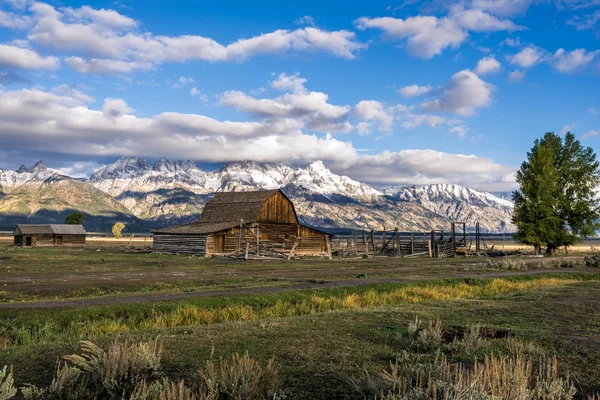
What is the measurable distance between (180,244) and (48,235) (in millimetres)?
50407

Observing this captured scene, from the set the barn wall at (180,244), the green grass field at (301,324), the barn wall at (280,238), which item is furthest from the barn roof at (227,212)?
the green grass field at (301,324)

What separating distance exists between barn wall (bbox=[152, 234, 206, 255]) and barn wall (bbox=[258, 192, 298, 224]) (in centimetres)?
893

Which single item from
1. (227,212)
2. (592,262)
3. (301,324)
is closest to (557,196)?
(592,262)

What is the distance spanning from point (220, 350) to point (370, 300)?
42.8ft

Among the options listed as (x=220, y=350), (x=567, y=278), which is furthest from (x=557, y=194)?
(x=220, y=350)

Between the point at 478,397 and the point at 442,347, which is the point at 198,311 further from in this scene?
the point at 478,397

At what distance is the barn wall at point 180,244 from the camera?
5538 cm

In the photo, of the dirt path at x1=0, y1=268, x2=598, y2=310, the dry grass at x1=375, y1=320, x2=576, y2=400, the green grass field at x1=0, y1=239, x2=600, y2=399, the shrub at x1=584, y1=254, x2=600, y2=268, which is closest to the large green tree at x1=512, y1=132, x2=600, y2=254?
the shrub at x1=584, y1=254, x2=600, y2=268

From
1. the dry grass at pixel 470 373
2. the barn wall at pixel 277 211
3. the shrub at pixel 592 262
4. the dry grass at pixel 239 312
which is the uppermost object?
the barn wall at pixel 277 211

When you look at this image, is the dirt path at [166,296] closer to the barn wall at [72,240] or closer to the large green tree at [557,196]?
the large green tree at [557,196]

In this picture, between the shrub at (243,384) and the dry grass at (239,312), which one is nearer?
the shrub at (243,384)

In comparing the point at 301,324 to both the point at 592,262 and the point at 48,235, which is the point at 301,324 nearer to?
the point at 592,262

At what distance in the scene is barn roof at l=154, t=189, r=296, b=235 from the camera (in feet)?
192

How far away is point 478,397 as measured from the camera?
5797 millimetres
